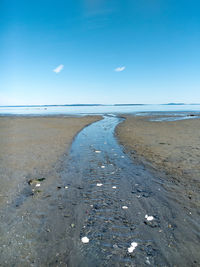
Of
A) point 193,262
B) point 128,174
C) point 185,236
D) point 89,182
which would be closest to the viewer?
point 193,262

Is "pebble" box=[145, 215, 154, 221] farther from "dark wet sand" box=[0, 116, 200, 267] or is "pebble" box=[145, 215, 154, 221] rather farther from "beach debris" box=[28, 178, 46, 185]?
"beach debris" box=[28, 178, 46, 185]

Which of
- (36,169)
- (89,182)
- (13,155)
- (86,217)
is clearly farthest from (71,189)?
(13,155)

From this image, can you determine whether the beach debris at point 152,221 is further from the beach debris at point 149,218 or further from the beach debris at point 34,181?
the beach debris at point 34,181

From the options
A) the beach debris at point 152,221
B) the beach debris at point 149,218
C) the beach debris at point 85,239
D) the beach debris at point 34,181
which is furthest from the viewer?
the beach debris at point 34,181

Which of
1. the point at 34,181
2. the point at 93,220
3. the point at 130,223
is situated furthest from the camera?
the point at 34,181

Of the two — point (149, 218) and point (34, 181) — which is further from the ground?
point (34, 181)

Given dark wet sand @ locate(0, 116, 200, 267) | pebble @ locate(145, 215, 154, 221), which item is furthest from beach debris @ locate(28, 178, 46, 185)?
pebble @ locate(145, 215, 154, 221)

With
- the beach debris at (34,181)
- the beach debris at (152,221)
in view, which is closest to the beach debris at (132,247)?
the beach debris at (152,221)

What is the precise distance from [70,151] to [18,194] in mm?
6605

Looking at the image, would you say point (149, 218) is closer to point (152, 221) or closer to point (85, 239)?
point (152, 221)

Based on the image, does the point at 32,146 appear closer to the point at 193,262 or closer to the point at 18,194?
the point at 18,194

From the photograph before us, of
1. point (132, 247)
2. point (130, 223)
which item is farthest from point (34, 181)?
point (132, 247)

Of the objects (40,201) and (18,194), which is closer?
(40,201)

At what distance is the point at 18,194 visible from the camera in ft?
20.6
